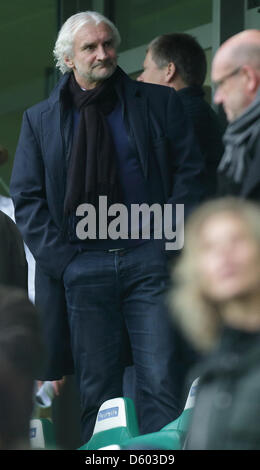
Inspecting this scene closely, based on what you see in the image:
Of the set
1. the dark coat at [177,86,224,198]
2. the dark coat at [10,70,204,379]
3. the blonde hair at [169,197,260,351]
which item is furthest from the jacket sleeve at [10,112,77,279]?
the blonde hair at [169,197,260,351]

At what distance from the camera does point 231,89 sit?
11.0 feet

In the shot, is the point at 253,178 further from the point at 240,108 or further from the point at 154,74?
the point at 154,74

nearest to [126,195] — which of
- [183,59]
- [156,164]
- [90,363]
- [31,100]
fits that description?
[156,164]

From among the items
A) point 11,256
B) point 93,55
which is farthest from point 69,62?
point 11,256

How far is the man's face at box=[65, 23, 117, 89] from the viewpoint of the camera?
4.29m

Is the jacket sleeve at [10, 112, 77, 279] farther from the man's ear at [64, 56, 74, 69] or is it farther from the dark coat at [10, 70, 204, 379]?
the man's ear at [64, 56, 74, 69]

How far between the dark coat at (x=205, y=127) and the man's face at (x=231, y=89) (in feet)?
3.58

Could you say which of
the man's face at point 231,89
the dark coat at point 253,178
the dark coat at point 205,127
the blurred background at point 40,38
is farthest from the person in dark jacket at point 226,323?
the blurred background at point 40,38

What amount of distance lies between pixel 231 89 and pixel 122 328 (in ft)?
3.81

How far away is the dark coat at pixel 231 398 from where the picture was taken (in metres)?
1.99

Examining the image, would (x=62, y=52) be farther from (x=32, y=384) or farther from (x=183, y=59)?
(x=32, y=384)

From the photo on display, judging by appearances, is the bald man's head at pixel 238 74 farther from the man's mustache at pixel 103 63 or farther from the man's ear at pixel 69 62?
the man's ear at pixel 69 62
